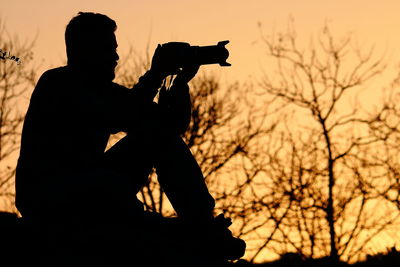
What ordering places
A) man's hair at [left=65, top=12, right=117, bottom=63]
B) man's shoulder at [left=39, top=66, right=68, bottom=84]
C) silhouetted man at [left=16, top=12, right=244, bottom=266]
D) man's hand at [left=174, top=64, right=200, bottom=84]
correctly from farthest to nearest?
man's hand at [left=174, top=64, right=200, bottom=84] < man's hair at [left=65, top=12, right=117, bottom=63] < man's shoulder at [left=39, top=66, right=68, bottom=84] < silhouetted man at [left=16, top=12, right=244, bottom=266]

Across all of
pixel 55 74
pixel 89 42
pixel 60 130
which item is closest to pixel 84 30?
pixel 89 42

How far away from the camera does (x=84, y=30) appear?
4.52 meters

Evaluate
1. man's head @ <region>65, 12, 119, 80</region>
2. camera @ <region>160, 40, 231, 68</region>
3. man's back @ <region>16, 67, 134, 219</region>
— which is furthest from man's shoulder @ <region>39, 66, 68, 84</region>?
camera @ <region>160, 40, 231, 68</region>

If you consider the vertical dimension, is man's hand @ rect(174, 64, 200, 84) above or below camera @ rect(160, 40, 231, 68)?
below

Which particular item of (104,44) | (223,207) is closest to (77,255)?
(104,44)

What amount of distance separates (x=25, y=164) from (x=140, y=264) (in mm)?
882

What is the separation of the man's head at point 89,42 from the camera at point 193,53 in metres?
0.38

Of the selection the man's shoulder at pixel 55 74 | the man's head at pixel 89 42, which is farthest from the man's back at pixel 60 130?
the man's head at pixel 89 42

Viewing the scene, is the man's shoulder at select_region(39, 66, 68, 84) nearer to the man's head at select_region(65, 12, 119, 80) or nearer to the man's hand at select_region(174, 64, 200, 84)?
the man's head at select_region(65, 12, 119, 80)

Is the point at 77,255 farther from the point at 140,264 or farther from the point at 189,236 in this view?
the point at 189,236

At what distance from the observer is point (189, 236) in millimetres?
4500

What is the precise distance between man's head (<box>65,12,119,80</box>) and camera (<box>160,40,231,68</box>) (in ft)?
1.25

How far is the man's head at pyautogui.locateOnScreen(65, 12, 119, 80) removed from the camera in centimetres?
454

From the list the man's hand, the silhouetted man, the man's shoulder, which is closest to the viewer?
the silhouetted man
